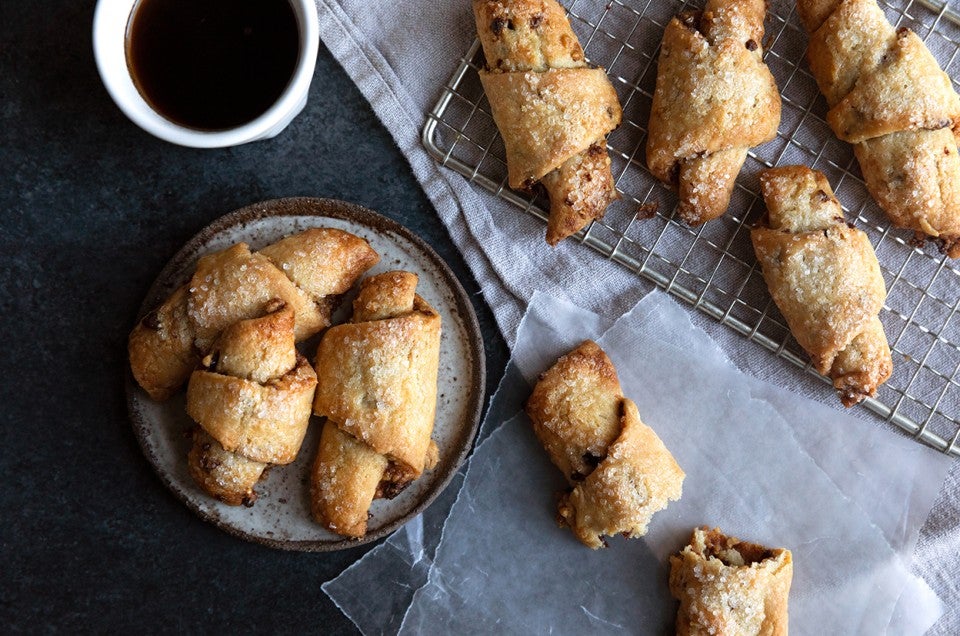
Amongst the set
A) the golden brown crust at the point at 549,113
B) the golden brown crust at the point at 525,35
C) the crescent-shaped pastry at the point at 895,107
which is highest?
the crescent-shaped pastry at the point at 895,107

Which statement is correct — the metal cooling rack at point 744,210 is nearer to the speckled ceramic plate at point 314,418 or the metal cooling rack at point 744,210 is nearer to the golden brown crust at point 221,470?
the speckled ceramic plate at point 314,418

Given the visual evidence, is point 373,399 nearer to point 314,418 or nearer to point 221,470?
point 314,418

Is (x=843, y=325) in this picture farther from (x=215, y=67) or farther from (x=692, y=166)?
(x=215, y=67)

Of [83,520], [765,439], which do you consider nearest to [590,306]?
[765,439]

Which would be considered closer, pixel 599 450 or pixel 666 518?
pixel 599 450

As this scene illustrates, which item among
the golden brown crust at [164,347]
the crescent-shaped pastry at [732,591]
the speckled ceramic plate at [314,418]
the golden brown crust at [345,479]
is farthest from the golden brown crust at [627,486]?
the golden brown crust at [164,347]

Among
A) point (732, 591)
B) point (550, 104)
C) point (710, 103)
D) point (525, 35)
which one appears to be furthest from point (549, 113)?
point (732, 591)
